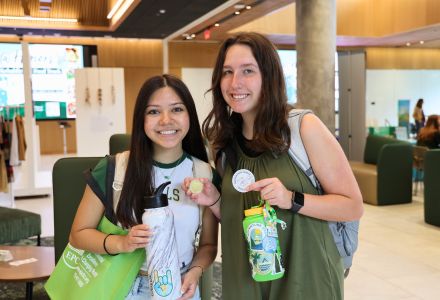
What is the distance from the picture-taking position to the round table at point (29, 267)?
10.2 feet

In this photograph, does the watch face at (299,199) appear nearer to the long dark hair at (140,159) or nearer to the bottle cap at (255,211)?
the bottle cap at (255,211)

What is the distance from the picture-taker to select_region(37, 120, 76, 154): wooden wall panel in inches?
555

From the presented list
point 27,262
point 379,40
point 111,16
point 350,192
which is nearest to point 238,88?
point 350,192

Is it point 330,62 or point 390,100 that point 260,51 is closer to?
point 330,62

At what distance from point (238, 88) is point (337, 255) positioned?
2.17ft

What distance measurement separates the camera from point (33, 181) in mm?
8547

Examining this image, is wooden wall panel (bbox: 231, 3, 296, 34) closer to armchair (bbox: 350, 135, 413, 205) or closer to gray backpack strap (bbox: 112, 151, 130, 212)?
armchair (bbox: 350, 135, 413, 205)

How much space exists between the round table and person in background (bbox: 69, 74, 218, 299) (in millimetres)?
1707

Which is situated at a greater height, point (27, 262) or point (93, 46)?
point (93, 46)

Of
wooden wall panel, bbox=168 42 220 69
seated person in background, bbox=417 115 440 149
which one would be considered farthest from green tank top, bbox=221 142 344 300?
wooden wall panel, bbox=168 42 220 69

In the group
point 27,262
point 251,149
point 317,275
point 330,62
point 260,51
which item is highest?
point 330,62

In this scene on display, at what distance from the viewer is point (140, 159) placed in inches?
64.1

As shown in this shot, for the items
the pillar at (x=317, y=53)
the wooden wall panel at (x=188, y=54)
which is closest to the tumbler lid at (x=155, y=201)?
the pillar at (x=317, y=53)

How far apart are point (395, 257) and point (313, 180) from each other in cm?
387
